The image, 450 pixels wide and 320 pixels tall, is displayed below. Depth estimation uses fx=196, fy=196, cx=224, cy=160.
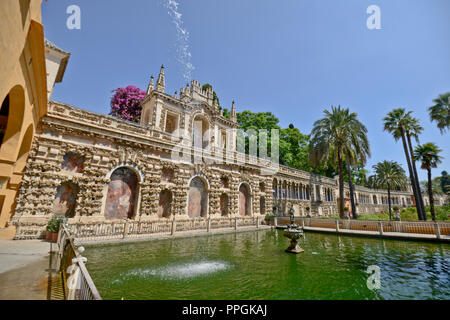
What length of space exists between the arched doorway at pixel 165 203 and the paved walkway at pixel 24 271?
8496 millimetres

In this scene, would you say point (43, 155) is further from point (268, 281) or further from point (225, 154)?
point (225, 154)

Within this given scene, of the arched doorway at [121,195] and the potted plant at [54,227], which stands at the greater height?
the arched doorway at [121,195]

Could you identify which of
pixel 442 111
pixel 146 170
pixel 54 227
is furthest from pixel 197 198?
pixel 442 111

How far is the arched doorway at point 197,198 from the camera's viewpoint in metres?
19.2

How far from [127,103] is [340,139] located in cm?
3084

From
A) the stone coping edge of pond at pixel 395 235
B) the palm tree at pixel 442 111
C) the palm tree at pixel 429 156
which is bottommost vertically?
the stone coping edge of pond at pixel 395 235

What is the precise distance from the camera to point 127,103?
30344mm

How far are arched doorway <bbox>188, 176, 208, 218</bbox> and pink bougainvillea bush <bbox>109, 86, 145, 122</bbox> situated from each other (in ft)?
55.6

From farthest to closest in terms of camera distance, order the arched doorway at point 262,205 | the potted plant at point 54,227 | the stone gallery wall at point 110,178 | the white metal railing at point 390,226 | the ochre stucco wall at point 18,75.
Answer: the arched doorway at point 262,205, the white metal railing at point 390,226, the stone gallery wall at point 110,178, the potted plant at point 54,227, the ochre stucco wall at point 18,75

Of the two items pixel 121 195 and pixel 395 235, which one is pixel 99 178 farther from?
pixel 395 235

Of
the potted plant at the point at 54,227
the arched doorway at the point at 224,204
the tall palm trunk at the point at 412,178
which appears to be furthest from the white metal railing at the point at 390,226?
the potted plant at the point at 54,227

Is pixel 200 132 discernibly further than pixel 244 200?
Yes

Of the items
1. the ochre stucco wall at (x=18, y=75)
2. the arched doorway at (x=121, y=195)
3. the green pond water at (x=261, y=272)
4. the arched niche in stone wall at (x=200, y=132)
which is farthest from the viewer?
the arched niche in stone wall at (x=200, y=132)

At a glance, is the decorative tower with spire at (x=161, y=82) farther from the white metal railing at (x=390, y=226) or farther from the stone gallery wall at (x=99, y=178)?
the white metal railing at (x=390, y=226)
